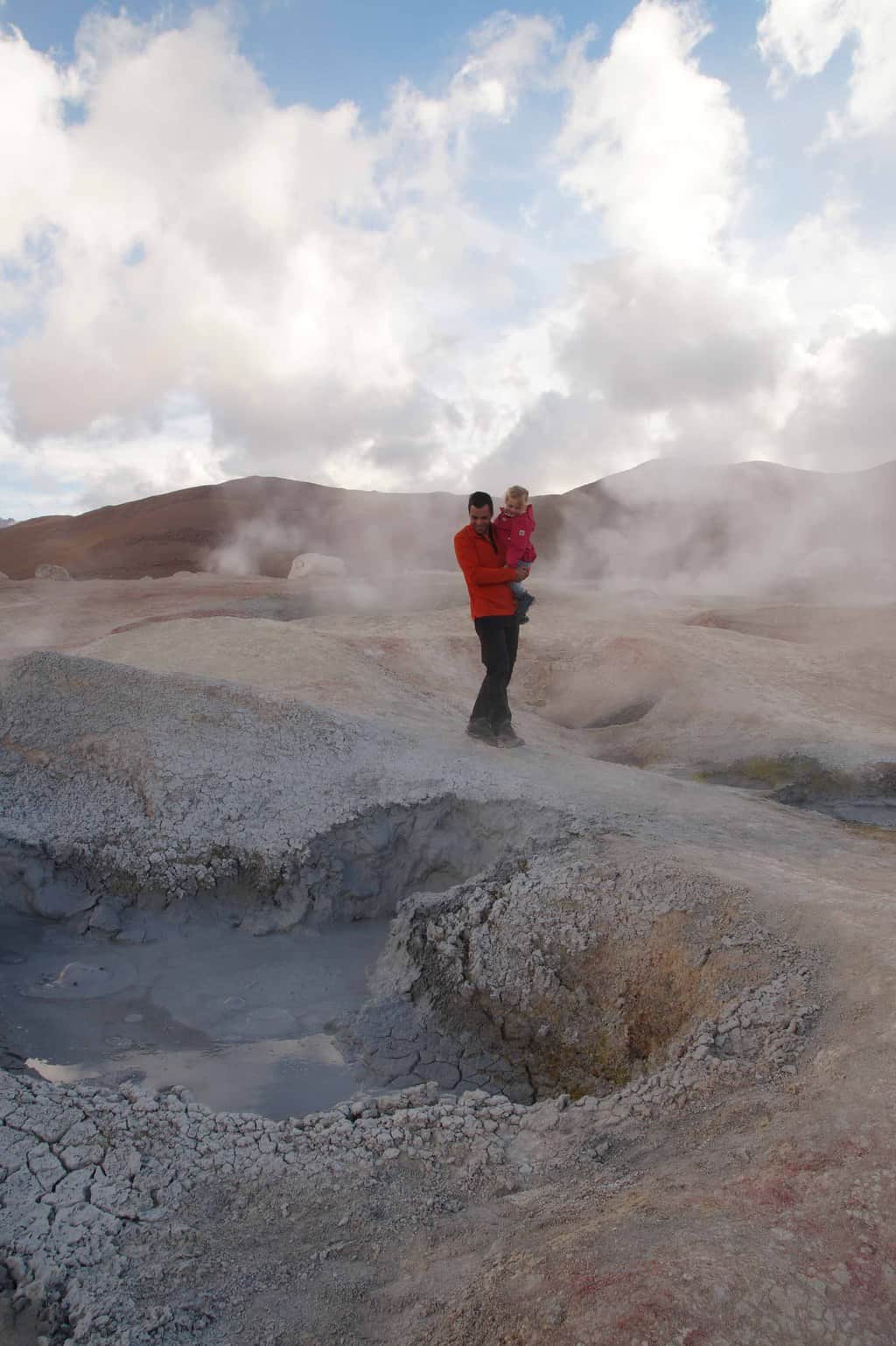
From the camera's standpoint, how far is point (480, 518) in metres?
4.78

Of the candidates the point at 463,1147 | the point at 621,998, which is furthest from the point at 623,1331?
the point at 621,998

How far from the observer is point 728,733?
6.90 m

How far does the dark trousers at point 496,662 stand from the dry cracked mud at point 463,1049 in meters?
0.24

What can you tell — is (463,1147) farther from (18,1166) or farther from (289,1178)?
(18,1166)

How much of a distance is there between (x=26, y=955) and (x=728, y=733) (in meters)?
5.13

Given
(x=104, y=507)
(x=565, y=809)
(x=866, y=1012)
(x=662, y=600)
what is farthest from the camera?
(x=104, y=507)

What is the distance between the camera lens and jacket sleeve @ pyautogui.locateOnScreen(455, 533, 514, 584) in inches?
190

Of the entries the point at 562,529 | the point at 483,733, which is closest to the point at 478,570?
the point at 483,733

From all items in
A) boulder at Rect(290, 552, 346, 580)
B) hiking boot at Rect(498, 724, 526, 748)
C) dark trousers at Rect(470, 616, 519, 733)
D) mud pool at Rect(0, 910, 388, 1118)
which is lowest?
mud pool at Rect(0, 910, 388, 1118)

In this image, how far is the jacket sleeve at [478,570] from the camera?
483cm

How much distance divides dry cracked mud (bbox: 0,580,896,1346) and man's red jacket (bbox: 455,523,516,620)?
837 millimetres

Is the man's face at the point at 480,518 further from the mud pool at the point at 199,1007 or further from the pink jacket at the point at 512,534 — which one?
the mud pool at the point at 199,1007

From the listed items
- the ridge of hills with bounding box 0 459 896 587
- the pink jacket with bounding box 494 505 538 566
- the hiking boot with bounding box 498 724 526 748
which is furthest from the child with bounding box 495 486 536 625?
the ridge of hills with bounding box 0 459 896 587

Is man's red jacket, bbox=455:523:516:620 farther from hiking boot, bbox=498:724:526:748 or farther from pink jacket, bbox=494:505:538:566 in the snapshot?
hiking boot, bbox=498:724:526:748
